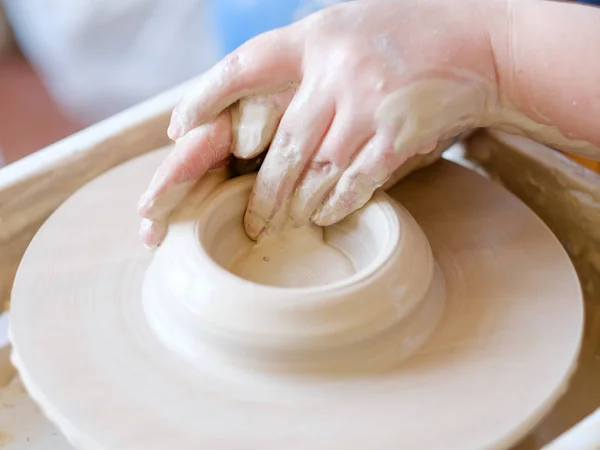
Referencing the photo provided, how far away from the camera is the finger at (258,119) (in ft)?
3.19

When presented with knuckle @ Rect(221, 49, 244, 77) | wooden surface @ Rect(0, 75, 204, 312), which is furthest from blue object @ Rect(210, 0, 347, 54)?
knuckle @ Rect(221, 49, 244, 77)

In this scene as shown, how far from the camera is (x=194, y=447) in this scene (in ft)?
2.60

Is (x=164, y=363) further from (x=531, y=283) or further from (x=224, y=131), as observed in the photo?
(x=531, y=283)

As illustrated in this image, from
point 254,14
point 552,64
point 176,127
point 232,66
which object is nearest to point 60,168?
point 176,127

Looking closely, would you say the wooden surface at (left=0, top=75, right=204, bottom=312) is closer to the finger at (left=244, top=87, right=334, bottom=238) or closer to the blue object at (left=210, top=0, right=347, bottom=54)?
the blue object at (left=210, top=0, right=347, bottom=54)

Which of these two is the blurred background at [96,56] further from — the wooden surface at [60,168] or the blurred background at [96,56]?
the wooden surface at [60,168]

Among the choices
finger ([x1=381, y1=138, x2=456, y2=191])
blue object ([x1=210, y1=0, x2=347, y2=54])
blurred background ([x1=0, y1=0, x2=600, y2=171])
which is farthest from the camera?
blurred background ([x1=0, y1=0, x2=600, y2=171])

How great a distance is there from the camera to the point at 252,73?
0.95m

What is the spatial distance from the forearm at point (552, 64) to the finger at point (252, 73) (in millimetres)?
284

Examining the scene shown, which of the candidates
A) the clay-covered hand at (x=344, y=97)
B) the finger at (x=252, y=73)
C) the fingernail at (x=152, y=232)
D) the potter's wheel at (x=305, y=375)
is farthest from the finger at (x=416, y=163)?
the fingernail at (x=152, y=232)

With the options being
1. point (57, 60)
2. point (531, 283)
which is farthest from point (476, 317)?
point (57, 60)

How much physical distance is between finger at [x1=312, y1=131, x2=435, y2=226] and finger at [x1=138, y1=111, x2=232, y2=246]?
0.17 m

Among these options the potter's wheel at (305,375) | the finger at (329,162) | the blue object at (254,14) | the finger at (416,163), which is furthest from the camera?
the blue object at (254,14)

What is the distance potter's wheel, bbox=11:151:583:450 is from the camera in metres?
0.81
